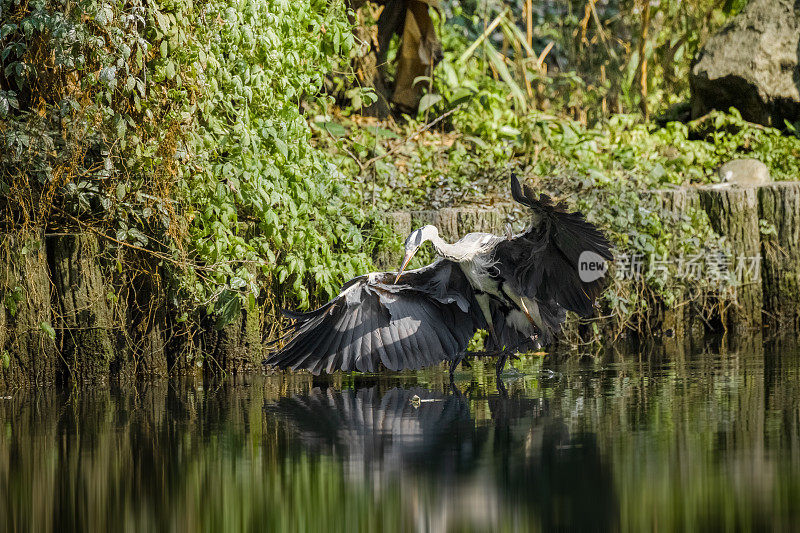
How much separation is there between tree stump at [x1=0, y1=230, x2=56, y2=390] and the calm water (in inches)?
9.7

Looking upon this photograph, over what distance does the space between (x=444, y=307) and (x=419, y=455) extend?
2330 millimetres

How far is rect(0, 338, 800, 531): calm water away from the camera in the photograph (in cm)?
385

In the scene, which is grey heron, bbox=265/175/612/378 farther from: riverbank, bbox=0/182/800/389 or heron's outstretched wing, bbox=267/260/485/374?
riverbank, bbox=0/182/800/389

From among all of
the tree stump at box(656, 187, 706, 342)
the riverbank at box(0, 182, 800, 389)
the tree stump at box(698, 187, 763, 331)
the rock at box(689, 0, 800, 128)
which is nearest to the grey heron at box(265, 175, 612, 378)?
the riverbank at box(0, 182, 800, 389)

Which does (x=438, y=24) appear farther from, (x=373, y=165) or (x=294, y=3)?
(x=294, y=3)

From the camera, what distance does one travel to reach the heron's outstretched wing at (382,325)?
6725 millimetres

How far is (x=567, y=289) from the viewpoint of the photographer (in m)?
6.65

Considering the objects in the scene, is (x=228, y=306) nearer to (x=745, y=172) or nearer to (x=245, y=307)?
(x=245, y=307)

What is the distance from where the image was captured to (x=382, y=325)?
6809 mm

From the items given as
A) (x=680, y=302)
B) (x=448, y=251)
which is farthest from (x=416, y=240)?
(x=680, y=302)

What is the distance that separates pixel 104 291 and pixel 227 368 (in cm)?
100

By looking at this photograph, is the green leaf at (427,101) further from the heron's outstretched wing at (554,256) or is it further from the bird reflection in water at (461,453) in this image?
the bird reflection in water at (461,453)

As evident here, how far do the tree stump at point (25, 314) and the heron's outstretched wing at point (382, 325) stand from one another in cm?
153

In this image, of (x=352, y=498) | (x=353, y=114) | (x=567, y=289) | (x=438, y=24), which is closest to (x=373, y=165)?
(x=353, y=114)
